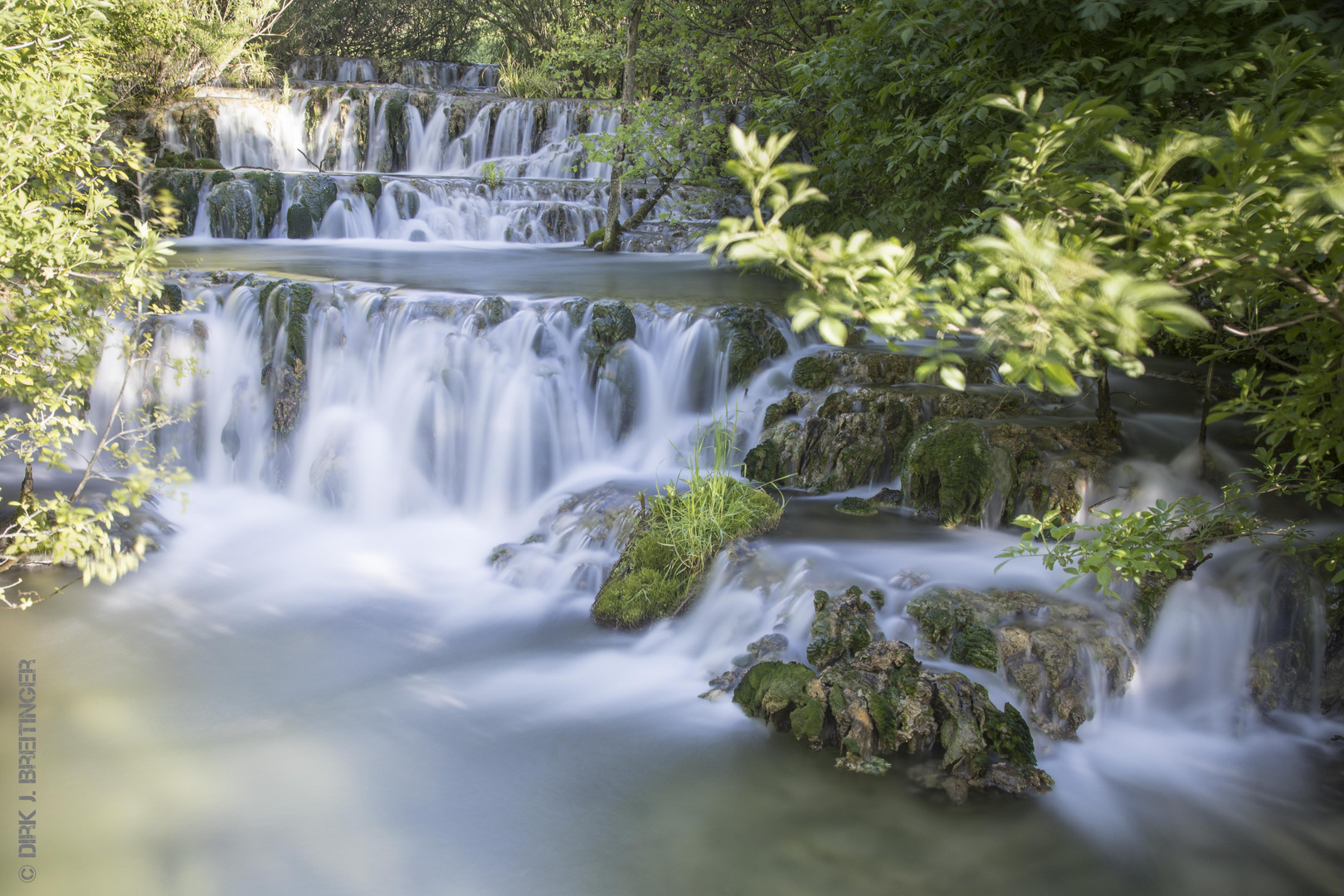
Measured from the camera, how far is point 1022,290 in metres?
1.74

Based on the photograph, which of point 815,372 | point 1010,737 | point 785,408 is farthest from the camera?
point 815,372

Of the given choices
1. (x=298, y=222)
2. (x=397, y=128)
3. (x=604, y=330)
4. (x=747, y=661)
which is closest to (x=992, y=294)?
(x=747, y=661)

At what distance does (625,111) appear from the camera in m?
11.5

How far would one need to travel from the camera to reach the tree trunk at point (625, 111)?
11375 millimetres

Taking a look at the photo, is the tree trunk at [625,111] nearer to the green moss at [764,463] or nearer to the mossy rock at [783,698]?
the green moss at [764,463]

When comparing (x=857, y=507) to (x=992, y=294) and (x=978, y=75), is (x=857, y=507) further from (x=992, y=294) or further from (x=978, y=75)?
(x=992, y=294)

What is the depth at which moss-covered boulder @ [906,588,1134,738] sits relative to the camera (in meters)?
4.45

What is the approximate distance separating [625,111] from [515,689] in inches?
341

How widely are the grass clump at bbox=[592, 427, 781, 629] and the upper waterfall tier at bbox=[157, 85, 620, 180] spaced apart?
12305mm

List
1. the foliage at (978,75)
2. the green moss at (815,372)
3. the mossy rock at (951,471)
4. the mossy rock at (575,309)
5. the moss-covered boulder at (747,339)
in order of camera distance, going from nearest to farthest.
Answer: the foliage at (978,75), the mossy rock at (951,471), the green moss at (815,372), the moss-covered boulder at (747,339), the mossy rock at (575,309)

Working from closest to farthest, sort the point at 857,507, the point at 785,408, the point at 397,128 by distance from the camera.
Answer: the point at 857,507 → the point at 785,408 → the point at 397,128

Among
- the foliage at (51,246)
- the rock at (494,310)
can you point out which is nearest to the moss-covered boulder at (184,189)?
the rock at (494,310)

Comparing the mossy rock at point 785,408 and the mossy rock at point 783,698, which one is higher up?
the mossy rock at point 785,408

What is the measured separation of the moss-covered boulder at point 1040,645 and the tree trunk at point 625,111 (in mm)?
8252
